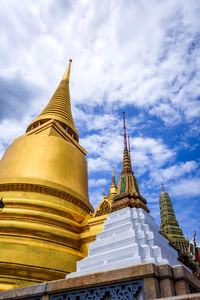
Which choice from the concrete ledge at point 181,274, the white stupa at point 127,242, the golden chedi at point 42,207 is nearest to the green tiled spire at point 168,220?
the golden chedi at point 42,207

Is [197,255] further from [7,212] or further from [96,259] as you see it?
[7,212]

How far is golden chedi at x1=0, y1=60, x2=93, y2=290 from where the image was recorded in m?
5.93

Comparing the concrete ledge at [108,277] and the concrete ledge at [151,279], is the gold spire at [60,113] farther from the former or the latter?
the concrete ledge at [151,279]

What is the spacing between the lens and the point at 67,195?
8.06 m

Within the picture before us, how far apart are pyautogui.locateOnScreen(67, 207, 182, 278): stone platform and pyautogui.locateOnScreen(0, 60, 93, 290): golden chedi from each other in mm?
2569

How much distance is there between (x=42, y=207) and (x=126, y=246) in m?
4.23

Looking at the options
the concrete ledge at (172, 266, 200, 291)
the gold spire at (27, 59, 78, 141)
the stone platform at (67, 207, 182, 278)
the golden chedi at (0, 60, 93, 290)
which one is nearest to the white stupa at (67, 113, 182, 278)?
the stone platform at (67, 207, 182, 278)

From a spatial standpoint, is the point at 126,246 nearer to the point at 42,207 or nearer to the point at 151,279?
the point at 151,279

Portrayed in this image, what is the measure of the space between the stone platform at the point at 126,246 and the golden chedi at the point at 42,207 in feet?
8.43

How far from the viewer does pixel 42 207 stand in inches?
287

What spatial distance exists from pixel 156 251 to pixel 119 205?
1512mm

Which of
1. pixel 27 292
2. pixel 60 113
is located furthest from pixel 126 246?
pixel 60 113

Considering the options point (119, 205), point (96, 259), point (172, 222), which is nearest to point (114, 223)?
point (119, 205)

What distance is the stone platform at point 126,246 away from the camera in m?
3.44
